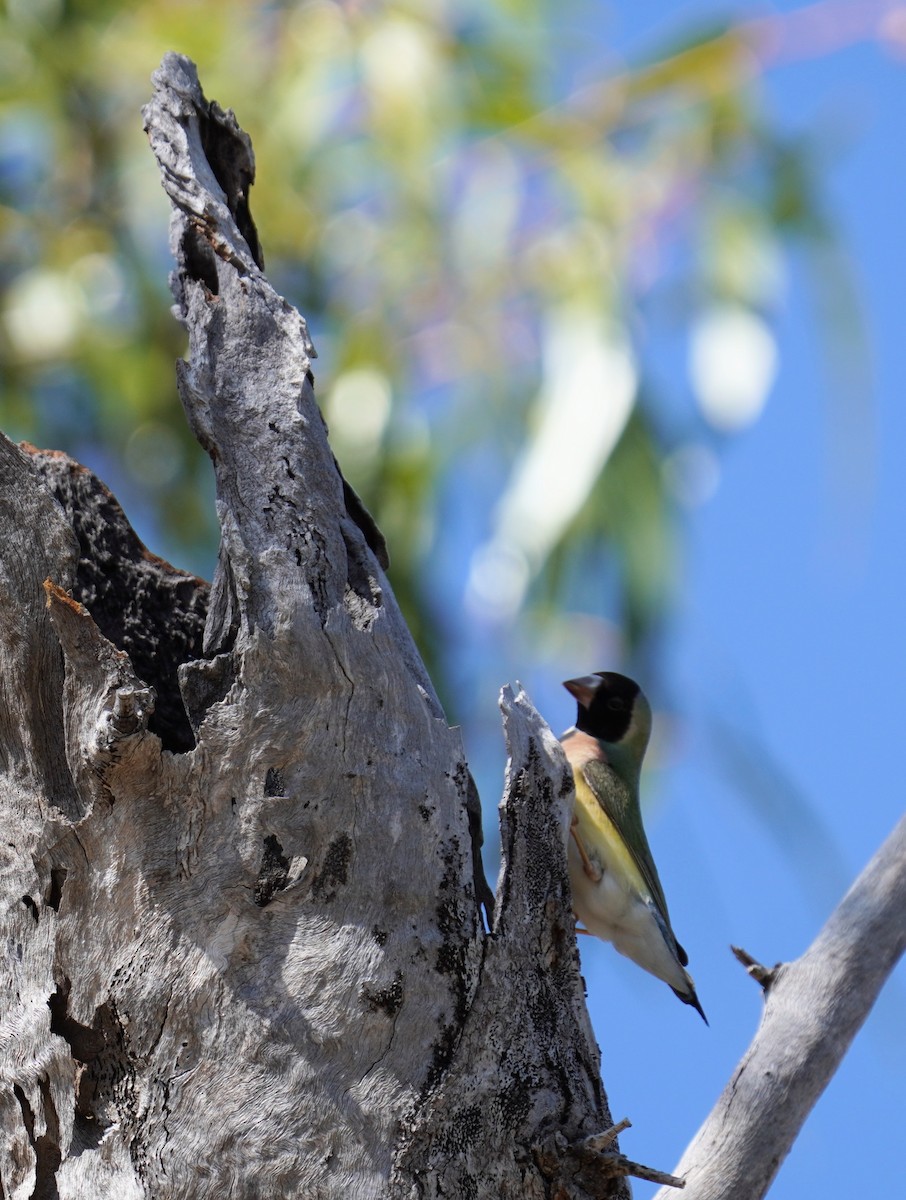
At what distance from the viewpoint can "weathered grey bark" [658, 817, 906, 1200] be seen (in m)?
1.93

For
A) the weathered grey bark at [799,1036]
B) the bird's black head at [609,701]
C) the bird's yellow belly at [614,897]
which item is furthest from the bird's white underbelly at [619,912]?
the weathered grey bark at [799,1036]

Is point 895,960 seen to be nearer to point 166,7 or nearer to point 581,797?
point 581,797

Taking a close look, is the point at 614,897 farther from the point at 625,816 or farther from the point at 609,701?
the point at 609,701

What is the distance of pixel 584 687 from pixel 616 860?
506 mm

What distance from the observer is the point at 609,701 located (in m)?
3.15

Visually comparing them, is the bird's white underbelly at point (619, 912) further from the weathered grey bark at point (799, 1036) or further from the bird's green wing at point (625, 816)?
the weathered grey bark at point (799, 1036)

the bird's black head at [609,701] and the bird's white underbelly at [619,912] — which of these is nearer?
the bird's white underbelly at [619,912]

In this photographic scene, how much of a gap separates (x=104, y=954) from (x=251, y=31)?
404 cm

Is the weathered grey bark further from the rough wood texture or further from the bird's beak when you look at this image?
the bird's beak

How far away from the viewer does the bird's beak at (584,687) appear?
3150mm

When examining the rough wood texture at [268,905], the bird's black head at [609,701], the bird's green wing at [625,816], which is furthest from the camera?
the bird's black head at [609,701]

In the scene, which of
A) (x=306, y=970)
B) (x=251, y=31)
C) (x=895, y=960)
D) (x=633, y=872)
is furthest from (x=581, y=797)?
(x=251, y=31)

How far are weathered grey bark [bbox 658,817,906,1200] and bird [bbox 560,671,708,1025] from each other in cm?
63

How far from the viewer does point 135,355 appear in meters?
5.19
